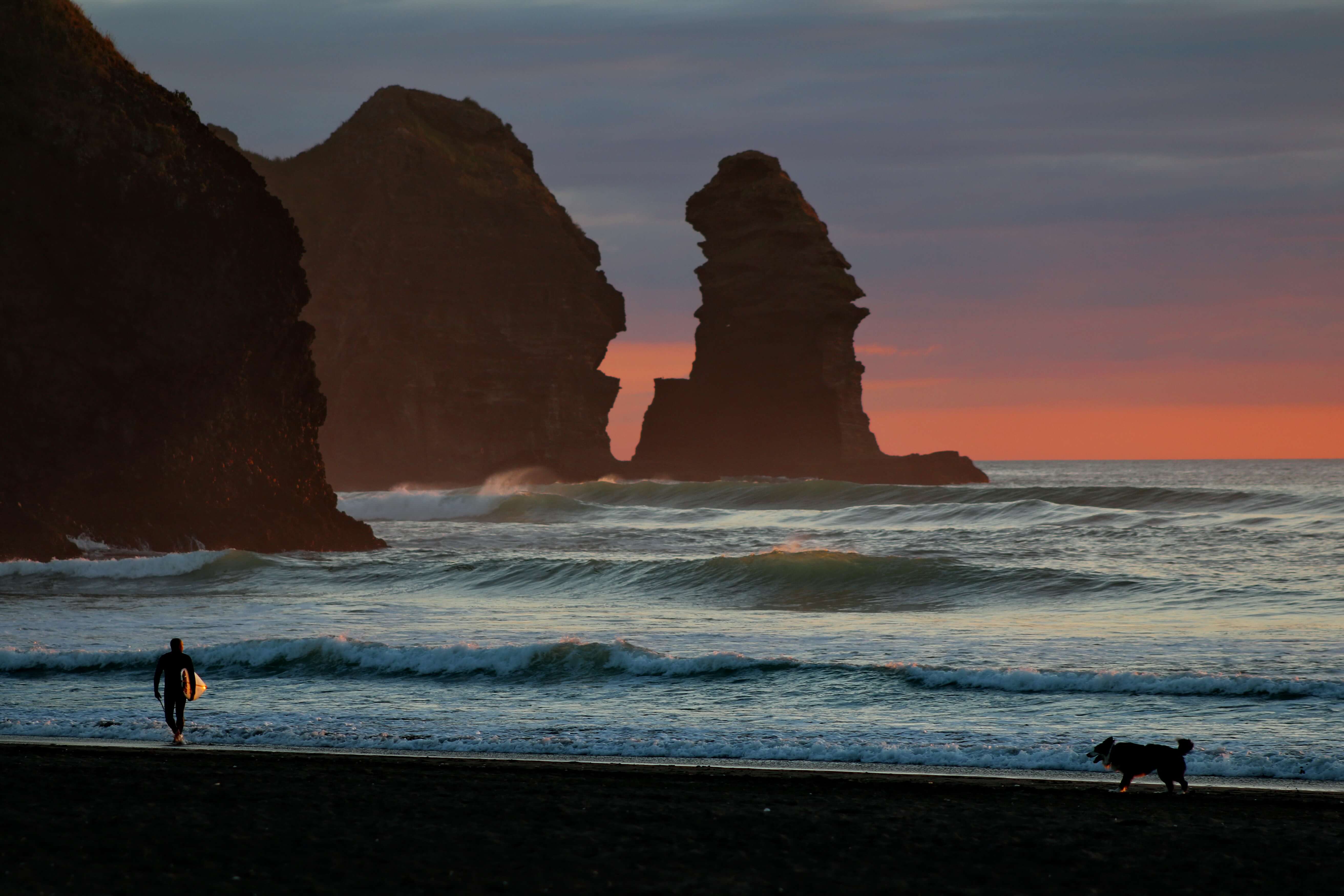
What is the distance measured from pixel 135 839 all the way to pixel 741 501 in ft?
185

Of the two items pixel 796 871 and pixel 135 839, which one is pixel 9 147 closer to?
pixel 135 839

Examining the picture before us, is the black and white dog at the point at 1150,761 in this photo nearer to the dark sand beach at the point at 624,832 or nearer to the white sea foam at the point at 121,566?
the dark sand beach at the point at 624,832

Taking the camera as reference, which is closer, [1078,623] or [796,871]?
[796,871]

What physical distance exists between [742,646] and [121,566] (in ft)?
58.3

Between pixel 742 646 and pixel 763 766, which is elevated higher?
pixel 742 646

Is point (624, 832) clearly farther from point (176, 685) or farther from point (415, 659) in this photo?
point (415, 659)

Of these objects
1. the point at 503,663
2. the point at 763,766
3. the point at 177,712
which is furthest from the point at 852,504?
the point at 177,712

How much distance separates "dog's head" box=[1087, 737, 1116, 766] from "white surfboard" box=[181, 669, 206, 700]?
7.31 meters

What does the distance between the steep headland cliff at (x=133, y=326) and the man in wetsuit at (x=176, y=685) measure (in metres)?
20.5

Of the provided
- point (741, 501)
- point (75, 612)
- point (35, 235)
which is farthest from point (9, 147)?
point (741, 501)

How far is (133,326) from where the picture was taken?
31609 mm

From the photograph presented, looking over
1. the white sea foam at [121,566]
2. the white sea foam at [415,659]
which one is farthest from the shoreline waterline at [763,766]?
the white sea foam at [121,566]

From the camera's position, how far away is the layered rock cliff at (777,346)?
10762cm

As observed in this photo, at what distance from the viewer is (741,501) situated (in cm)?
6259
